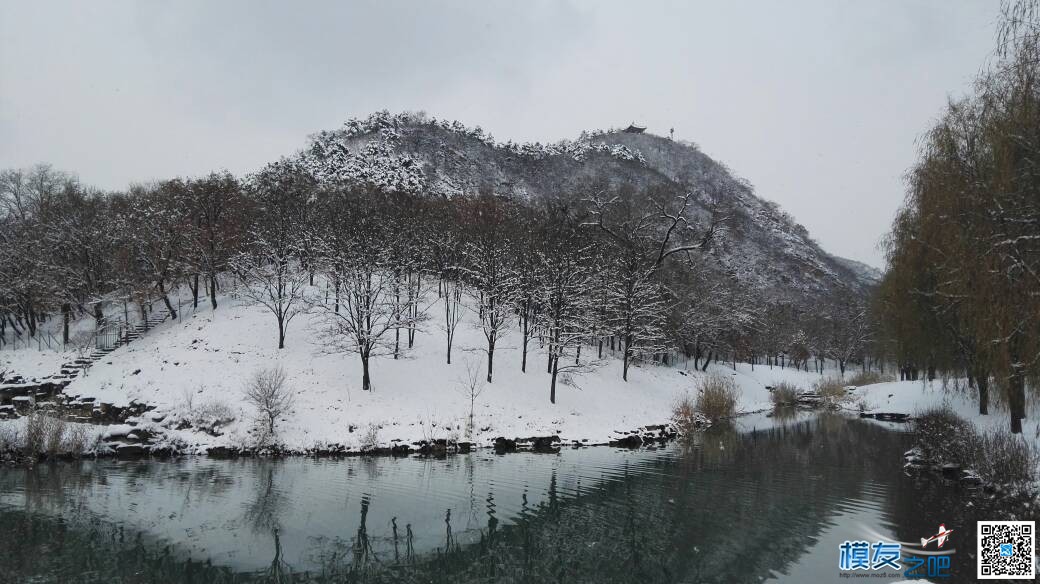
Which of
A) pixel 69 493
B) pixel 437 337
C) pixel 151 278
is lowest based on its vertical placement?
pixel 69 493

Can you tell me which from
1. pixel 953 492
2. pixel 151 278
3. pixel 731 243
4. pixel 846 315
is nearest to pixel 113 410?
pixel 151 278

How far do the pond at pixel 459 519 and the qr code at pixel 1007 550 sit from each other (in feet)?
1.29

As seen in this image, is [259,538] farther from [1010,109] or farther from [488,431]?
[1010,109]

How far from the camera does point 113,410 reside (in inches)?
1096

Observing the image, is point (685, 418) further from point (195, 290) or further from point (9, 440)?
point (195, 290)

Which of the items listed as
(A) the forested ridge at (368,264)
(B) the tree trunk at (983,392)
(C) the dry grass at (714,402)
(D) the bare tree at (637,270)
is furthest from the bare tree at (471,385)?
(B) the tree trunk at (983,392)

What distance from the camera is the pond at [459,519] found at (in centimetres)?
1230

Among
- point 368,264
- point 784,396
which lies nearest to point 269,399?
point 368,264

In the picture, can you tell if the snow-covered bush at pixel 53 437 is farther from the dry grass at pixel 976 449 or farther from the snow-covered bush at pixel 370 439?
the dry grass at pixel 976 449

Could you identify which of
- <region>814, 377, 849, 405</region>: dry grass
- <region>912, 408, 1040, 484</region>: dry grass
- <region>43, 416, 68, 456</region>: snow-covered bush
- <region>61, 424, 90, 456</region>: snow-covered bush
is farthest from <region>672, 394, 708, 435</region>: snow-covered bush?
<region>43, 416, 68, 456</region>: snow-covered bush

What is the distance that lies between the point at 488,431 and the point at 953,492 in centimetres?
2077

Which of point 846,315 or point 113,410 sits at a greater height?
point 846,315

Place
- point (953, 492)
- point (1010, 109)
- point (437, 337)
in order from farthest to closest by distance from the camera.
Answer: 1. point (437, 337)
2. point (953, 492)
3. point (1010, 109)

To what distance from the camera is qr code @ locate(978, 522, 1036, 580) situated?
11.2m
